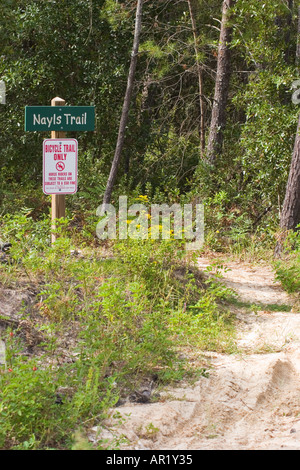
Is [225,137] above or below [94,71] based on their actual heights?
below

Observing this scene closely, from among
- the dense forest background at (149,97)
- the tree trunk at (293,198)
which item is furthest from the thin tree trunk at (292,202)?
the dense forest background at (149,97)

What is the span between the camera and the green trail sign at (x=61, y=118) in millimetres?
6801

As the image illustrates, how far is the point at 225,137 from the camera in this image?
12766 millimetres

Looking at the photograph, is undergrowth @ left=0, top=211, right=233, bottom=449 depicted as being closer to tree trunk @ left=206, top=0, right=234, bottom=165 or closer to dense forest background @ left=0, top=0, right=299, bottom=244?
dense forest background @ left=0, top=0, right=299, bottom=244

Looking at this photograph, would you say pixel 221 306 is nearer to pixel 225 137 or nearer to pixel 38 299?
pixel 38 299

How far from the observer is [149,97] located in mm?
13867

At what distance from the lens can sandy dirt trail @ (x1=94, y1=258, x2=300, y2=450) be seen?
4102 millimetres

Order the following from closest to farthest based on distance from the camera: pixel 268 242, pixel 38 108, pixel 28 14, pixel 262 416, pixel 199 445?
pixel 199 445
pixel 262 416
pixel 38 108
pixel 268 242
pixel 28 14

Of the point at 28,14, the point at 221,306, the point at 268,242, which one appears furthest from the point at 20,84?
the point at 221,306

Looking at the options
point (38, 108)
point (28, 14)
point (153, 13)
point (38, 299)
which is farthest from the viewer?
point (153, 13)

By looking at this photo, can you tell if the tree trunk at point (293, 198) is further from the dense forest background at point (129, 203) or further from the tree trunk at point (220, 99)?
the tree trunk at point (220, 99)

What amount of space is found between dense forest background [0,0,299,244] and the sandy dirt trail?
4.88 meters

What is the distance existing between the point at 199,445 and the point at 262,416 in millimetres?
733

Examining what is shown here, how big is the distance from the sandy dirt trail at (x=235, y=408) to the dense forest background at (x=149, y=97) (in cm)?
488
